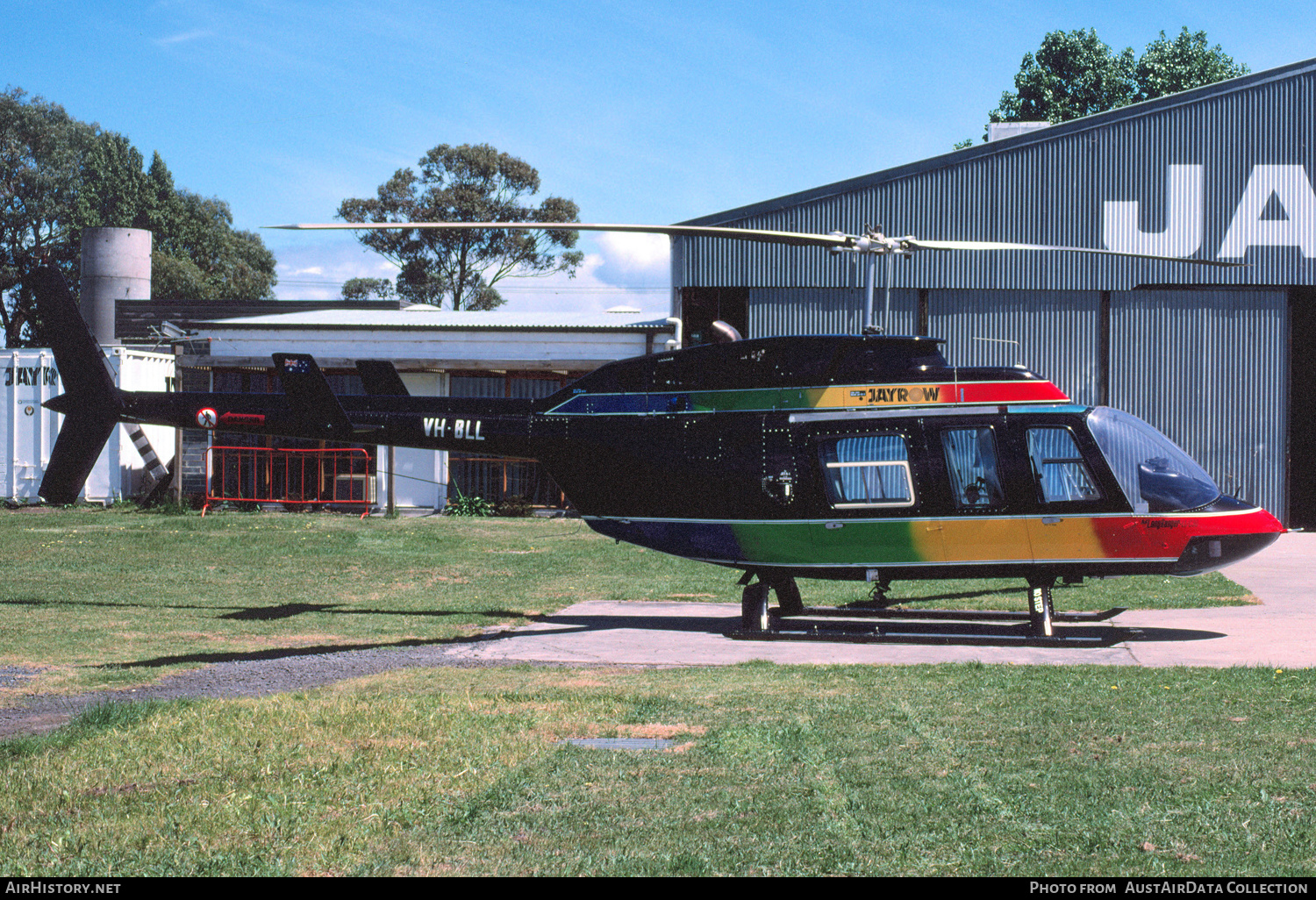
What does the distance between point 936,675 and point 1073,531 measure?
2.96 m

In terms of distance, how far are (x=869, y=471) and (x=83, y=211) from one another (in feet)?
230

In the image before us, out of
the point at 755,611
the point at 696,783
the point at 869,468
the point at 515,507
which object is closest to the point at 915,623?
the point at 755,611

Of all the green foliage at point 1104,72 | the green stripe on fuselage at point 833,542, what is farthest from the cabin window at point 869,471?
the green foliage at point 1104,72

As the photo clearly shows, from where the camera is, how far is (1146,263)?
25219 mm

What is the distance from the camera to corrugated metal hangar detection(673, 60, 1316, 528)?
2480 cm

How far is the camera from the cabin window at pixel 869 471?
12.2 meters

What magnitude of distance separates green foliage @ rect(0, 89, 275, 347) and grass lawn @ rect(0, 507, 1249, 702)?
4967 cm

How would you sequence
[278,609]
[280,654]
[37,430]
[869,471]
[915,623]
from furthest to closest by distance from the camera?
[37,430] < [278,609] < [915,623] < [869,471] < [280,654]

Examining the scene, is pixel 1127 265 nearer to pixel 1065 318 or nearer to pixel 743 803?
pixel 1065 318

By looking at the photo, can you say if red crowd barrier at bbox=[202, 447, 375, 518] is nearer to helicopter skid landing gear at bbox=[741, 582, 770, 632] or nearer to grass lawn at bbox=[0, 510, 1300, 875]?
grass lawn at bbox=[0, 510, 1300, 875]

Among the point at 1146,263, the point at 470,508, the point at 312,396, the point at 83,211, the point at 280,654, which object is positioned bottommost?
the point at 280,654

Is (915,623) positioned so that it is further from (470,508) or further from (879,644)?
(470,508)

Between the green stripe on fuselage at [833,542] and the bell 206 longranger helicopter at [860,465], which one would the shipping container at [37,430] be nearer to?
the bell 206 longranger helicopter at [860,465]
